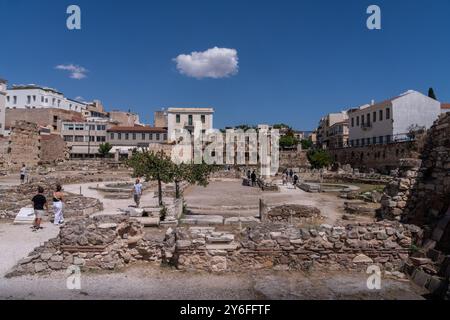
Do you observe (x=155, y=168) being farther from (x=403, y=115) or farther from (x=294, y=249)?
(x=403, y=115)

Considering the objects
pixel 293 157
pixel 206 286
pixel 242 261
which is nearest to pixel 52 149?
pixel 293 157

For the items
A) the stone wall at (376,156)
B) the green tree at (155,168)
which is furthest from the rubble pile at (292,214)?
the stone wall at (376,156)

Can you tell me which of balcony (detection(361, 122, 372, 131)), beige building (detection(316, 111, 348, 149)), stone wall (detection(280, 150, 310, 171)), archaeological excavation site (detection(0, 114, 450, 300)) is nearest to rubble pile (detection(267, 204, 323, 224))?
archaeological excavation site (detection(0, 114, 450, 300))

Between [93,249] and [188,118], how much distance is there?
69547mm

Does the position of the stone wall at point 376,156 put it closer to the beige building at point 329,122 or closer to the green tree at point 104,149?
the beige building at point 329,122

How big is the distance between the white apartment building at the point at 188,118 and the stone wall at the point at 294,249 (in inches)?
2692

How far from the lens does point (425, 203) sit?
1046cm

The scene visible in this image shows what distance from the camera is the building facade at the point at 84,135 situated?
75.3m

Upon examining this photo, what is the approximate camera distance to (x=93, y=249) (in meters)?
7.43

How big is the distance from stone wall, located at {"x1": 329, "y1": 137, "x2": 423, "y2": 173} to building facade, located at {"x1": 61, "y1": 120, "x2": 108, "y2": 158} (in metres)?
51.8

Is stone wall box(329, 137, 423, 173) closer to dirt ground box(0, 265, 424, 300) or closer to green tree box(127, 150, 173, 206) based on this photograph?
green tree box(127, 150, 173, 206)

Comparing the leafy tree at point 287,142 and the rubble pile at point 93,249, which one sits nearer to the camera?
the rubble pile at point 93,249

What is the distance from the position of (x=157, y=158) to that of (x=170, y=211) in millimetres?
4258
